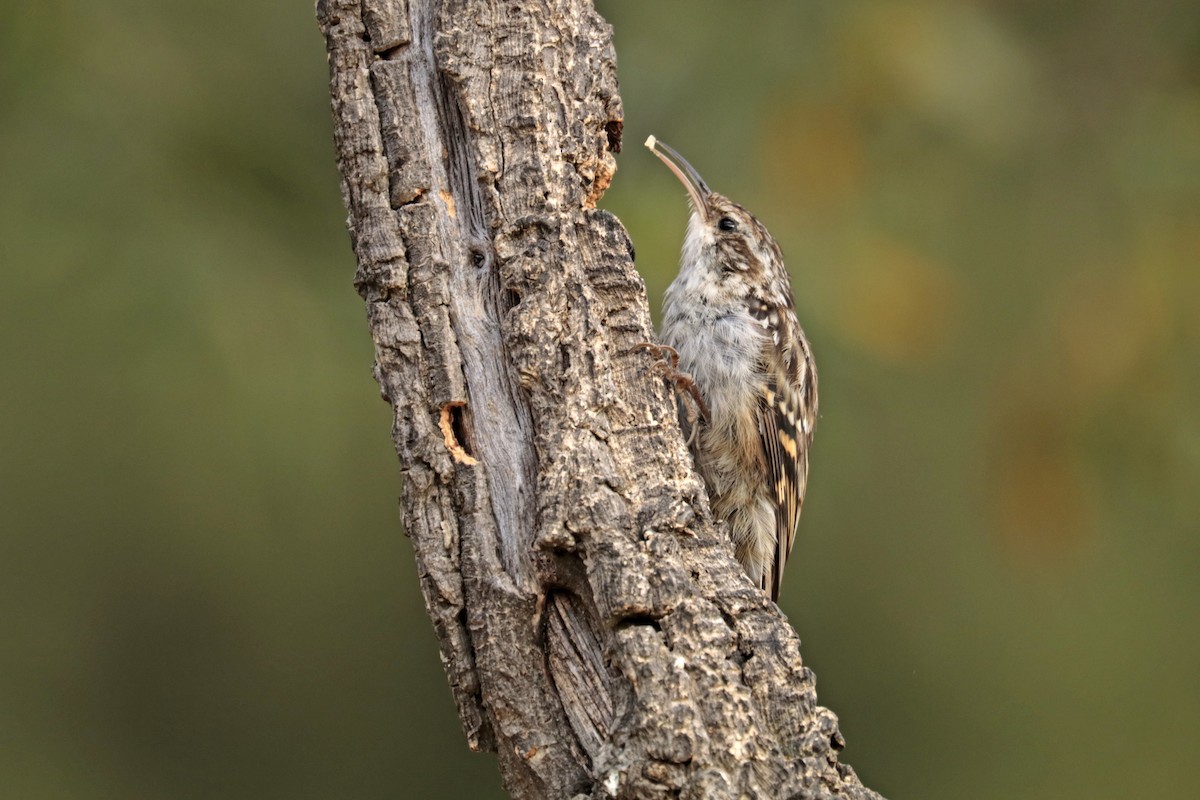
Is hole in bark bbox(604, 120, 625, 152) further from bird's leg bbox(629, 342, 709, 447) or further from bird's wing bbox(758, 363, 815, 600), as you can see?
bird's wing bbox(758, 363, 815, 600)

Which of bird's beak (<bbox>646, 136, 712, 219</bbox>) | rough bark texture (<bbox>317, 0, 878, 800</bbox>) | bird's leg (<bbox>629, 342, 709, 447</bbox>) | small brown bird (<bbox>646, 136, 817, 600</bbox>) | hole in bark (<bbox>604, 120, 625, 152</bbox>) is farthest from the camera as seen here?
bird's beak (<bbox>646, 136, 712, 219</bbox>)

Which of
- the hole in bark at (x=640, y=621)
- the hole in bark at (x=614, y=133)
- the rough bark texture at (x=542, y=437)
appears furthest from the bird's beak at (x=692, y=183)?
the hole in bark at (x=640, y=621)

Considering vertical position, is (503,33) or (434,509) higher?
(503,33)

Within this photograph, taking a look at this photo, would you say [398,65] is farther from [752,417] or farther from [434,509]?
[752,417]

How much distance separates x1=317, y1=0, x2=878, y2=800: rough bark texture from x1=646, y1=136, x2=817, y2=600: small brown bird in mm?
1022

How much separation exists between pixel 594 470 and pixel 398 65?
101 cm

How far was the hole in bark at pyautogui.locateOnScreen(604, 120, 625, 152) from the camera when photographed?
2943 mm

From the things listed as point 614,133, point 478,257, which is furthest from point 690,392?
point 478,257

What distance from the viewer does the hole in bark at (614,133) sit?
2.94 metres

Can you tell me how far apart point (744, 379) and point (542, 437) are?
4.37 ft

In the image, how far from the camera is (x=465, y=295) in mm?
2691

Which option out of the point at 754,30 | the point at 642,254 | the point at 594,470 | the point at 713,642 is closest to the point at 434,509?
the point at 594,470

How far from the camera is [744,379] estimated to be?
3762 millimetres

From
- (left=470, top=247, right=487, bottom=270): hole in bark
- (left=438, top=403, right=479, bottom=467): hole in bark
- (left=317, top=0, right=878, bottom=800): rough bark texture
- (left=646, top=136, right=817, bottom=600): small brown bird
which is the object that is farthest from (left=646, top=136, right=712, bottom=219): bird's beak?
(left=438, top=403, right=479, bottom=467): hole in bark
